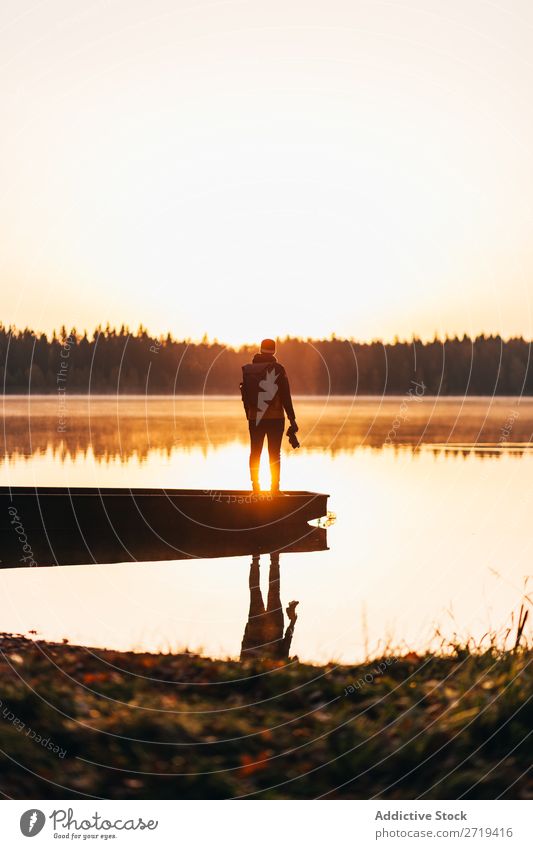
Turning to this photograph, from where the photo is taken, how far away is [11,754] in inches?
271

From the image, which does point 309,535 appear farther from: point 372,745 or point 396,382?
point 396,382

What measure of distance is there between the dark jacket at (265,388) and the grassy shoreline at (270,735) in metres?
7.28

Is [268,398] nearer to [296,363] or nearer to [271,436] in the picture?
[271,436]

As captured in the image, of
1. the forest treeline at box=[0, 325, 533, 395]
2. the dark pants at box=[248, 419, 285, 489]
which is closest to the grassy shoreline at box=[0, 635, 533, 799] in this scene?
the dark pants at box=[248, 419, 285, 489]

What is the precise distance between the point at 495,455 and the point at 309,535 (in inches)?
919

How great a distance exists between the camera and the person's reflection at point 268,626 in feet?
35.7

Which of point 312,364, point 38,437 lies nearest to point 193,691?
point 38,437

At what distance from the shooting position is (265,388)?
15.8 meters

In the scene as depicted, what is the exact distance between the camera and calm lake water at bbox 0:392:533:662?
463 inches

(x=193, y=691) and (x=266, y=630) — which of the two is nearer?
(x=193, y=691)
